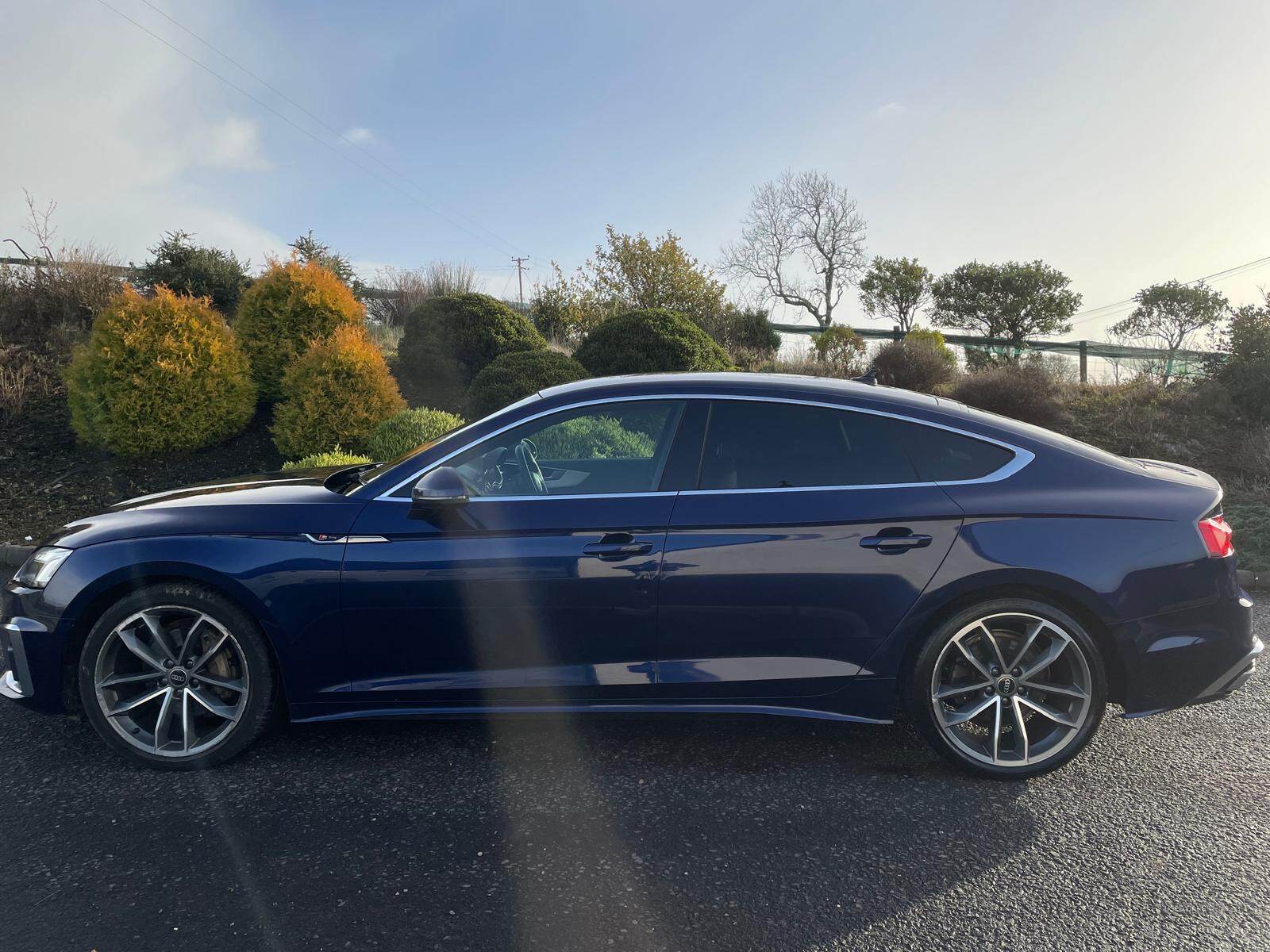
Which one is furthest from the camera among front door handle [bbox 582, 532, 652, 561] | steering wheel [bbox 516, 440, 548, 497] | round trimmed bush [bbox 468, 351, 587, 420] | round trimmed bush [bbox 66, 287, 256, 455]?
round trimmed bush [bbox 468, 351, 587, 420]

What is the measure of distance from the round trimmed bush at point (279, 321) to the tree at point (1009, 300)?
24.7 metres

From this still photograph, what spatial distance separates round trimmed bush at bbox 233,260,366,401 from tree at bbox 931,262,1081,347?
24.7m

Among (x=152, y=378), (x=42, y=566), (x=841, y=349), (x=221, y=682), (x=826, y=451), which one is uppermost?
(x=841, y=349)

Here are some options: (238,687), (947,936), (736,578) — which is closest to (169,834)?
(238,687)

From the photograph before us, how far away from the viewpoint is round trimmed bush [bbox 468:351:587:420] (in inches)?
409

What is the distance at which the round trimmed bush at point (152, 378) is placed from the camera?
29.7ft

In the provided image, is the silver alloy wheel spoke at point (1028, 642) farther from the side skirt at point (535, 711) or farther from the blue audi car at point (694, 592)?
the side skirt at point (535, 711)

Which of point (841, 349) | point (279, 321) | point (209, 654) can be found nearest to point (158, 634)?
point (209, 654)

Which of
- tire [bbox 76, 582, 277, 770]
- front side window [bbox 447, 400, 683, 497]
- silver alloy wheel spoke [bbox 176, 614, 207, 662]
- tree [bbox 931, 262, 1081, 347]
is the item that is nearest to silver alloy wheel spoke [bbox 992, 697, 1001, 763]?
front side window [bbox 447, 400, 683, 497]

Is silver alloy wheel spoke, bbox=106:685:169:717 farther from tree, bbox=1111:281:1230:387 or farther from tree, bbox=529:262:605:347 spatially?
tree, bbox=1111:281:1230:387

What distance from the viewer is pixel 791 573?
10.9 feet

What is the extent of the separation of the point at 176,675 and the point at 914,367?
43.4 ft

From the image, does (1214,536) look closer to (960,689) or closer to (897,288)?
(960,689)

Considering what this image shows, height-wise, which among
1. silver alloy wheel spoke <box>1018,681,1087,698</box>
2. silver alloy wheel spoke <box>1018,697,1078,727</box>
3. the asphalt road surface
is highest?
silver alloy wheel spoke <box>1018,681,1087,698</box>
